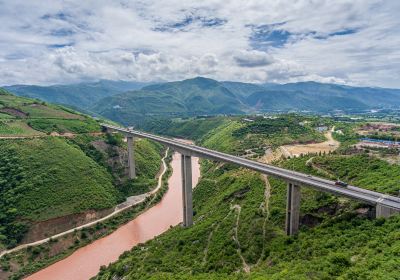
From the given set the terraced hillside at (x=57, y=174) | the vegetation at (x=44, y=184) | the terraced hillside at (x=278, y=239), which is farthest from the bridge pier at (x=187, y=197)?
the vegetation at (x=44, y=184)

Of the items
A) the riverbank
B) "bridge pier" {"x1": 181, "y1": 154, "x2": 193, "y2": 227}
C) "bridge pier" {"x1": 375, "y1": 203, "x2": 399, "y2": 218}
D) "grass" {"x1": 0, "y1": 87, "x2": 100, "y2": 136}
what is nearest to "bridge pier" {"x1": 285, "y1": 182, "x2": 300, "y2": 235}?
"bridge pier" {"x1": 375, "y1": 203, "x2": 399, "y2": 218}

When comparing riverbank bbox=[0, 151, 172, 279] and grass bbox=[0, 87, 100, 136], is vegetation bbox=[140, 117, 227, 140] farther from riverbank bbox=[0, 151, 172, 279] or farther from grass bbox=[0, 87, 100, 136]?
riverbank bbox=[0, 151, 172, 279]

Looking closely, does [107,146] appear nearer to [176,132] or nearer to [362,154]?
[362,154]

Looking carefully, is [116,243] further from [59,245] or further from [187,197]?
[187,197]

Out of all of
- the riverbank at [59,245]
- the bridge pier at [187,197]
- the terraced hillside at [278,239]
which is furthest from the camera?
the bridge pier at [187,197]

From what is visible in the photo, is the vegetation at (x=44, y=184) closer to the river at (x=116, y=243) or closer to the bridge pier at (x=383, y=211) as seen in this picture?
the river at (x=116, y=243)
